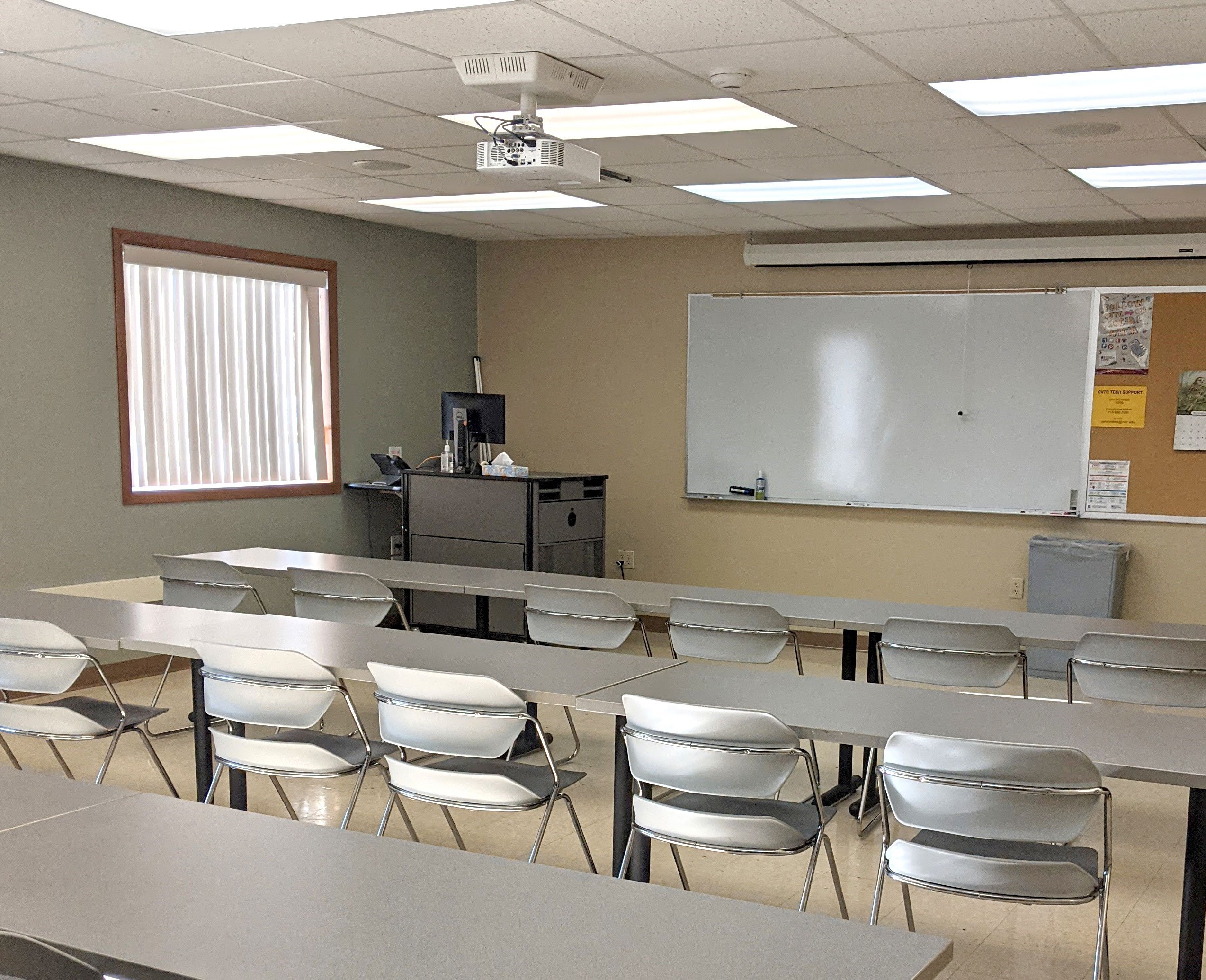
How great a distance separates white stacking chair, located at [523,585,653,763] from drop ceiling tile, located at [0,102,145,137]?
8.80 ft

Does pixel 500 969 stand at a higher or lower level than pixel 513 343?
lower

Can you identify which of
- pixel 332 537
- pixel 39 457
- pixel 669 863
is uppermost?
pixel 39 457

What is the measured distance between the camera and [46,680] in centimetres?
362

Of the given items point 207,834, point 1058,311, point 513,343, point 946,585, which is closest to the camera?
point 207,834

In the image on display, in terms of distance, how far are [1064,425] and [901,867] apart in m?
5.15

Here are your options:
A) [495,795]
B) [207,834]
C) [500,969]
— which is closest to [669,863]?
[495,795]

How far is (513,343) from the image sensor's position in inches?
345

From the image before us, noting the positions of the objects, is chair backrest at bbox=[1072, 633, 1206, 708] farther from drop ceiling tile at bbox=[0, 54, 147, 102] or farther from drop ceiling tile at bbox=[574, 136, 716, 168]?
drop ceiling tile at bbox=[0, 54, 147, 102]

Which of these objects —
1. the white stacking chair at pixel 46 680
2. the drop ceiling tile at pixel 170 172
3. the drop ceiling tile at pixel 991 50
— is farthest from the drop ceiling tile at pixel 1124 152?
the white stacking chair at pixel 46 680

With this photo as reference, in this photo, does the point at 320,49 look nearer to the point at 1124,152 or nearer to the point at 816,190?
the point at 816,190

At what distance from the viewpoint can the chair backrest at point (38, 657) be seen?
350cm

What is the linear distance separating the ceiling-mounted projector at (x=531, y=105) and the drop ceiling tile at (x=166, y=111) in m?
1.21

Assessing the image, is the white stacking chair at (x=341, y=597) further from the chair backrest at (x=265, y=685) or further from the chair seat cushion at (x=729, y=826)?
the chair seat cushion at (x=729, y=826)

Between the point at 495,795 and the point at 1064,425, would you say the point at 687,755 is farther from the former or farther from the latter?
the point at 1064,425
